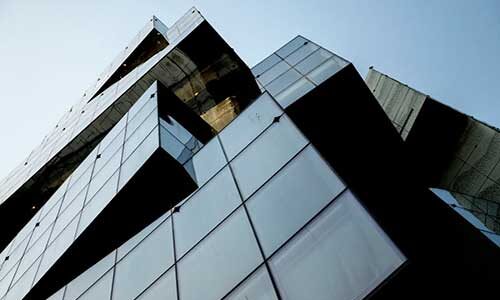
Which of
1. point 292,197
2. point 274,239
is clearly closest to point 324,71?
point 292,197

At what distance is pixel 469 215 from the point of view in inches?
438

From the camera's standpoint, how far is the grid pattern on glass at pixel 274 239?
414 centimetres

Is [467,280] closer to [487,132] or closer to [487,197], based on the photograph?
[487,197]

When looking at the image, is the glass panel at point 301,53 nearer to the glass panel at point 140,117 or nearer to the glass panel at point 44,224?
the glass panel at point 140,117

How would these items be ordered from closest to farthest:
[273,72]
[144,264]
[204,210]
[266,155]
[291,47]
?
[266,155] < [204,210] < [144,264] < [273,72] < [291,47]

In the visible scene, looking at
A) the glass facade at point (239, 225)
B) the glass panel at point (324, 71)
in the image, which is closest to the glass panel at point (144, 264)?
the glass facade at point (239, 225)

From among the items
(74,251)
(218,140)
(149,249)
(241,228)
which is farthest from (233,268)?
(74,251)

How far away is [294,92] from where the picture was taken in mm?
10344

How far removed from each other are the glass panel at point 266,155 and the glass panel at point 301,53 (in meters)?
7.36

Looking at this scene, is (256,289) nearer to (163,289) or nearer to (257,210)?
(257,210)

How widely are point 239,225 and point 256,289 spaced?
128 cm

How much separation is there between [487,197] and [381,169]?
4.71 m

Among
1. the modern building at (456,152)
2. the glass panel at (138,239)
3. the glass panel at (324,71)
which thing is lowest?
the modern building at (456,152)

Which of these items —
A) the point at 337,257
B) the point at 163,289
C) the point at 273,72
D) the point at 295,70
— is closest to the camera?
the point at 337,257
